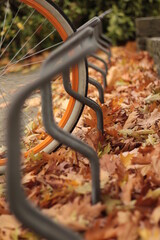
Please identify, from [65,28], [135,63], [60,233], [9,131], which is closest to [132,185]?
[60,233]

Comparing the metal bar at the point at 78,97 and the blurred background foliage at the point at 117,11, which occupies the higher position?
the blurred background foliage at the point at 117,11

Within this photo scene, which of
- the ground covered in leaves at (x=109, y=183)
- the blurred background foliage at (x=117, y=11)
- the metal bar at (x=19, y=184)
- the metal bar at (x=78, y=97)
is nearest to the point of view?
the metal bar at (x=19, y=184)

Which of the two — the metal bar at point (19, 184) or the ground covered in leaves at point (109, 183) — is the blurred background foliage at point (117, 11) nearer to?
the ground covered in leaves at point (109, 183)

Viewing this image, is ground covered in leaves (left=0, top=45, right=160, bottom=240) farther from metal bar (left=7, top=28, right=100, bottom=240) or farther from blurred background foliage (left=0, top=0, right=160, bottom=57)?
blurred background foliage (left=0, top=0, right=160, bottom=57)

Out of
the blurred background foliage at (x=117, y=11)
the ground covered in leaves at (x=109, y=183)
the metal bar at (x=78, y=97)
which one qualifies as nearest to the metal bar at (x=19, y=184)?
the ground covered in leaves at (x=109, y=183)

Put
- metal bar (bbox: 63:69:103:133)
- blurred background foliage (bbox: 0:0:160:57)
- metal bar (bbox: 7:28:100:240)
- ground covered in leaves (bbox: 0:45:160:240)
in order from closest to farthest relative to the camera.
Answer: metal bar (bbox: 7:28:100:240)
ground covered in leaves (bbox: 0:45:160:240)
metal bar (bbox: 63:69:103:133)
blurred background foliage (bbox: 0:0:160:57)

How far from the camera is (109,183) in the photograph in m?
1.51

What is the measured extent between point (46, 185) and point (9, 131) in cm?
74

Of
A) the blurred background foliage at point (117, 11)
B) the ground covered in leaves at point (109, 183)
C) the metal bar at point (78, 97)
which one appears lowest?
the ground covered in leaves at point (109, 183)

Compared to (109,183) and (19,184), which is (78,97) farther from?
(19,184)

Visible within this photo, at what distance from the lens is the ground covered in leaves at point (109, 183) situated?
49.1 inches

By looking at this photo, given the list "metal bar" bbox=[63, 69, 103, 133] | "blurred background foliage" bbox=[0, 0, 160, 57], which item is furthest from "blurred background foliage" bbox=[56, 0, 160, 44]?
"metal bar" bbox=[63, 69, 103, 133]

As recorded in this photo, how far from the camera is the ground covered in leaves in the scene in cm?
125

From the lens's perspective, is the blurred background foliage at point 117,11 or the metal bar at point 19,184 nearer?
the metal bar at point 19,184
